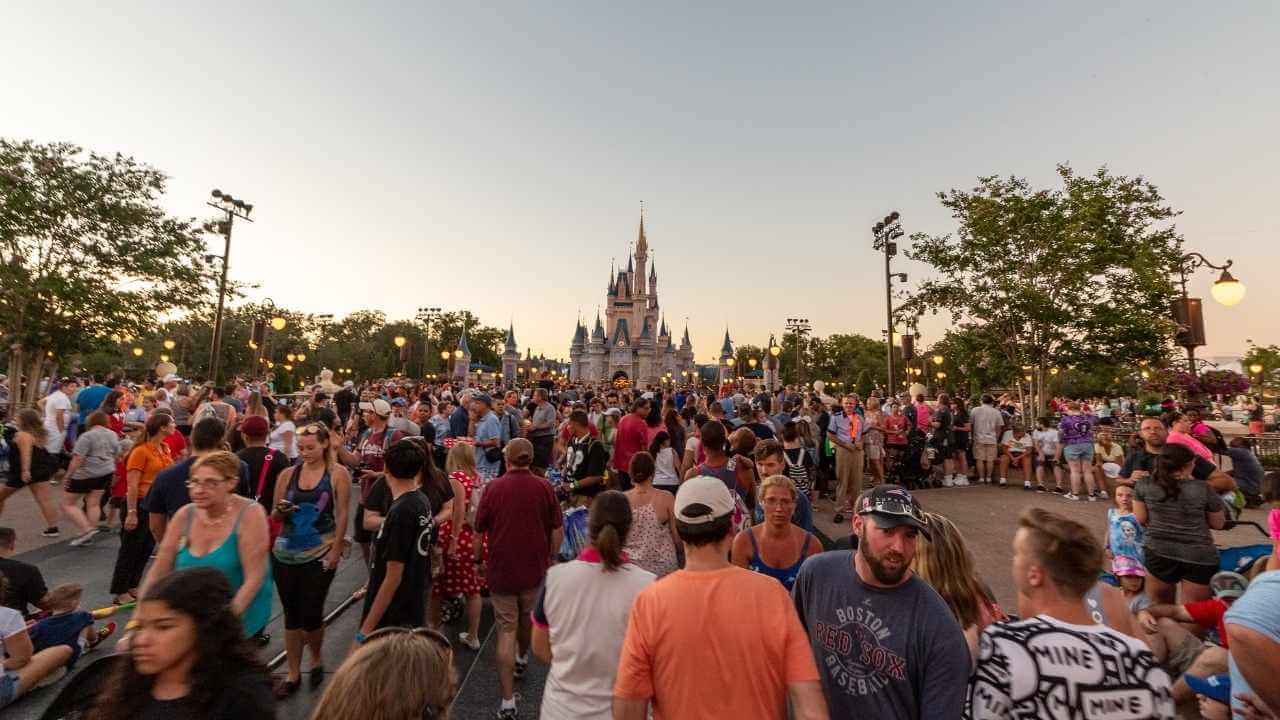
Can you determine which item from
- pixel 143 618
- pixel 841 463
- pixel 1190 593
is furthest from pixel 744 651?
pixel 841 463

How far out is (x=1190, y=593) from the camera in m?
4.60

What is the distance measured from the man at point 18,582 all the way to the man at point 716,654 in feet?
16.5

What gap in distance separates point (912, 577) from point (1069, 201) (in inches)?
748

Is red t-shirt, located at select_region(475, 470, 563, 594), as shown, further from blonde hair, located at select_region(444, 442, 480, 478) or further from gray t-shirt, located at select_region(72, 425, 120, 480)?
gray t-shirt, located at select_region(72, 425, 120, 480)

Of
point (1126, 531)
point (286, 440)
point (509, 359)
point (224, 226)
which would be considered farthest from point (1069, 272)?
point (509, 359)

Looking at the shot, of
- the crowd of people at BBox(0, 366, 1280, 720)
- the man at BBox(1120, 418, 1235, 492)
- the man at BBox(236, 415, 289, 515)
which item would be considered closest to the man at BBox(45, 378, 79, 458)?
the crowd of people at BBox(0, 366, 1280, 720)

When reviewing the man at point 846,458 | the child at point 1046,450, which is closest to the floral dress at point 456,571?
the man at point 846,458

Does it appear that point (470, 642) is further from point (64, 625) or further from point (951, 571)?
point (951, 571)

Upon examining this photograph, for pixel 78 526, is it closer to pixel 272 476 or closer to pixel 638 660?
pixel 272 476

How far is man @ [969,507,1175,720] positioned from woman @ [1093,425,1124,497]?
1126 cm

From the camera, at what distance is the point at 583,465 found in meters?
7.25

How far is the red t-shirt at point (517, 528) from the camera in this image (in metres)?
4.13

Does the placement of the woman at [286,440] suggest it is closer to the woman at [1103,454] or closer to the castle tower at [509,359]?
the woman at [1103,454]

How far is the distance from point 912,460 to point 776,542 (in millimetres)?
10723
